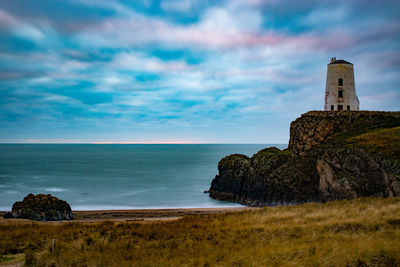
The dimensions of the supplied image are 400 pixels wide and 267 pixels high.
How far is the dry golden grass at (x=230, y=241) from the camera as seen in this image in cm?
859

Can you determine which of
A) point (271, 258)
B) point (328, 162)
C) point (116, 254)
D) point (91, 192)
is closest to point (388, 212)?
point (271, 258)

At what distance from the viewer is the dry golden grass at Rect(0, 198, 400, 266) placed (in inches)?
338

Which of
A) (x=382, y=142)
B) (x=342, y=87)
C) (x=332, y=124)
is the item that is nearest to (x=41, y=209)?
(x=382, y=142)

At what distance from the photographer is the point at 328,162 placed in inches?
1156

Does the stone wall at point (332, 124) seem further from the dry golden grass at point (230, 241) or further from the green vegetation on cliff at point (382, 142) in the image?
the dry golden grass at point (230, 241)

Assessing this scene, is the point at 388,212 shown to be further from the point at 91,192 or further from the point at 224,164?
the point at 91,192

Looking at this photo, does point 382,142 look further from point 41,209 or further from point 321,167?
point 41,209

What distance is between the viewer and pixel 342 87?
136 feet

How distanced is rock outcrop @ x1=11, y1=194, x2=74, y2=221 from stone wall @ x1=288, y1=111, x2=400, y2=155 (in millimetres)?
27079

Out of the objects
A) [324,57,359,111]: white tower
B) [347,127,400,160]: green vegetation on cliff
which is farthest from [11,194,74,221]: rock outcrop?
[324,57,359,111]: white tower

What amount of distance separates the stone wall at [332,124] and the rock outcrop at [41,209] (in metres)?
27.1

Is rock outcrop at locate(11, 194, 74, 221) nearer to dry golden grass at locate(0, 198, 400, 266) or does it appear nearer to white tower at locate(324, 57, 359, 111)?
dry golden grass at locate(0, 198, 400, 266)

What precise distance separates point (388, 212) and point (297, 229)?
4765 millimetres

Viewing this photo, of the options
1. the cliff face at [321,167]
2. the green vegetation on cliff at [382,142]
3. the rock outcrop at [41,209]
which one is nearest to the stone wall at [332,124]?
the cliff face at [321,167]
